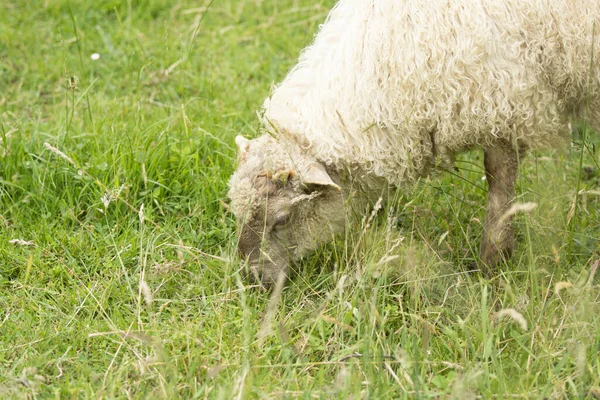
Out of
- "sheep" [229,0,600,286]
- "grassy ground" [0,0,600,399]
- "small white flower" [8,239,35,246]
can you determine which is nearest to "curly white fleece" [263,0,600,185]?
"sheep" [229,0,600,286]

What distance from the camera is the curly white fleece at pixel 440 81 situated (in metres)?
3.73

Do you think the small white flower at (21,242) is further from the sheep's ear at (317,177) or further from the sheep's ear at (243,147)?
the sheep's ear at (317,177)

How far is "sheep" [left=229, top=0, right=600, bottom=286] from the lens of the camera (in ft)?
12.3

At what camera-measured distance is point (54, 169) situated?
4777 mm

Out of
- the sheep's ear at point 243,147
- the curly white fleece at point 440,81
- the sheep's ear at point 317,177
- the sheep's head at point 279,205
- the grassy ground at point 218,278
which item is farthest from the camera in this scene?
the sheep's ear at point 243,147

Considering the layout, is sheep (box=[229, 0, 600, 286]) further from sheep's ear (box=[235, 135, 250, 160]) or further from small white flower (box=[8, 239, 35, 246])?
small white flower (box=[8, 239, 35, 246])

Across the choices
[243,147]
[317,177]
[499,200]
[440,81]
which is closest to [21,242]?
[243,147]

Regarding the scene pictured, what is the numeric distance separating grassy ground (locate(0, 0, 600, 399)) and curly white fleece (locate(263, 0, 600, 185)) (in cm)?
30

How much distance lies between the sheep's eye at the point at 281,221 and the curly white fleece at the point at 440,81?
14.0 inches

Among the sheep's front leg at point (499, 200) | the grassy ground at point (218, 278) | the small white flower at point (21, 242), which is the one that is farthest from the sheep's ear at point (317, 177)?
the small white flower at point (21, 242)

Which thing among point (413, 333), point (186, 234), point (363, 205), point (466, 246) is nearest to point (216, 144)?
point (186, 234)

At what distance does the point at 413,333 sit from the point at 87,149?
2.59m

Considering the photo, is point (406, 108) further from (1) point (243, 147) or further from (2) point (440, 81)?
(1) point (243, 147)

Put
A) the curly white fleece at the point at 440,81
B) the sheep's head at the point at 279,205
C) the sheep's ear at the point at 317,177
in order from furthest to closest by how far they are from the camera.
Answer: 1. the sheep's head at the point at 279,205
2. the sheep's ear at the point at 317,177
3. the curly white fleece at the point at 440,81
